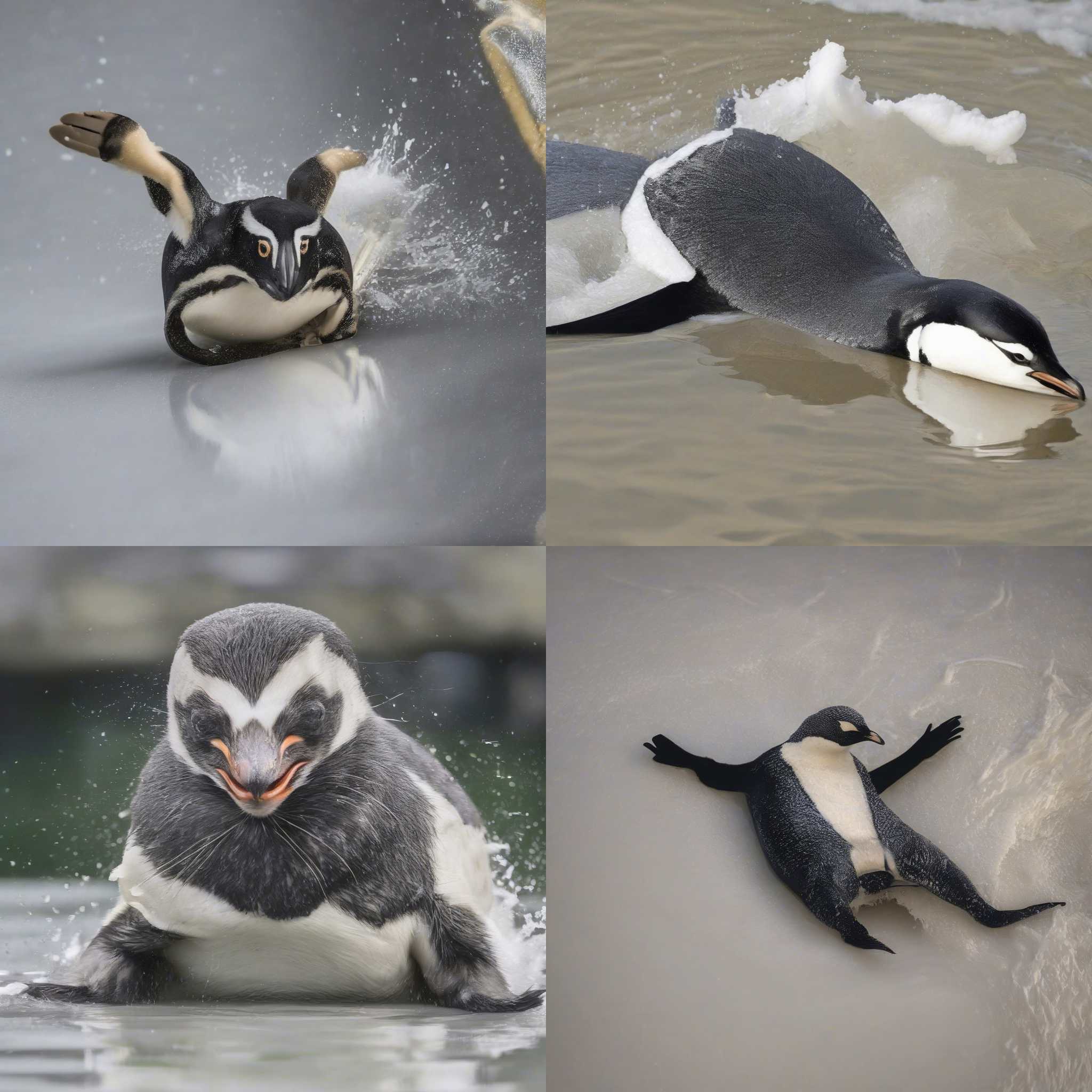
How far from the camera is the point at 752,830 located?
3.82ft

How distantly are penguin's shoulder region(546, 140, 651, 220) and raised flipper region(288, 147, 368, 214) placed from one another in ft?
0.81

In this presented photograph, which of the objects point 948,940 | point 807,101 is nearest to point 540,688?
point 948,940

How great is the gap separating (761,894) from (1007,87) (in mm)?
1122

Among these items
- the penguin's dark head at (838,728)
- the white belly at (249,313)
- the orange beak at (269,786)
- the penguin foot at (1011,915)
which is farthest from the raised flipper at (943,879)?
the white belly at (249,313)

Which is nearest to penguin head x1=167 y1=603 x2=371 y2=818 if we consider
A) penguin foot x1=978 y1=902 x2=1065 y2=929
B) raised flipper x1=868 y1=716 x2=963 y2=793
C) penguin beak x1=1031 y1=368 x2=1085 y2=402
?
raised flipper x1=868 y1=716 x2=963 y2=793

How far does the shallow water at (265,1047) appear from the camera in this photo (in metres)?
1.07

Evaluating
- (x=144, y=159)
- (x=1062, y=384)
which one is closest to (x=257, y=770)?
(x=144, y=159)

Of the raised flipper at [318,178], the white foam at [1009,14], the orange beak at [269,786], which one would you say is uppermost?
the white foam at [1009,14]

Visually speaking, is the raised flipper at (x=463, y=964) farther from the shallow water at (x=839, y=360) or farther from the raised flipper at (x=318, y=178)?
the raised flipper at (x=318, y=178)

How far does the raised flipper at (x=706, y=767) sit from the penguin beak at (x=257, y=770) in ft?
1.24

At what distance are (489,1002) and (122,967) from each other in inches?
14.5

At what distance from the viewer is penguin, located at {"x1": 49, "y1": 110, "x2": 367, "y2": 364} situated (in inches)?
46.7

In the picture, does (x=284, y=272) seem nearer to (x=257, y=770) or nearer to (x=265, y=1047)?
(x=257, y=770)

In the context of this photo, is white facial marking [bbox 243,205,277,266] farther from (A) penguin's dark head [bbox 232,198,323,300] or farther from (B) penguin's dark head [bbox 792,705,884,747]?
(B) penguin's dark head [bbox 792,705,884,747]
